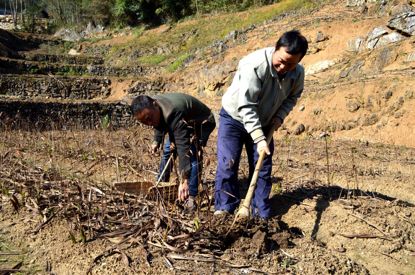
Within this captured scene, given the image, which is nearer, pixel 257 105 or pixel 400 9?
pixel 257 105

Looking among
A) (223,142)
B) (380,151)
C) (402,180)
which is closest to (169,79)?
(380,151)

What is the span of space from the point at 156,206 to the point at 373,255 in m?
1.48

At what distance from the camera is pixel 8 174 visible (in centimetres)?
394

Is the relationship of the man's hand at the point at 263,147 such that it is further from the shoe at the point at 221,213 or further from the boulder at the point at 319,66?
the boulder at the point at 319,66

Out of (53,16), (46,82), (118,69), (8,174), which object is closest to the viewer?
(8,174)

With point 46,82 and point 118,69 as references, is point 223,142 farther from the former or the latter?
point 118,69

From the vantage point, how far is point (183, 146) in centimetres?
308

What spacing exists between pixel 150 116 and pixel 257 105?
794 mm

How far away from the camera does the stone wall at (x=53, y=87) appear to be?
13.9 metres

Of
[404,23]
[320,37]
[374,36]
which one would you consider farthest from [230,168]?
[320,37]

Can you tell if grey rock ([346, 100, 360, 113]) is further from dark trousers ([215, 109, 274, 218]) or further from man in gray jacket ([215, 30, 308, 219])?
dark trousers ([215, 109, 274, 218])

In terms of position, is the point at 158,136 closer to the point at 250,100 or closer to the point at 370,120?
the point at 250,100

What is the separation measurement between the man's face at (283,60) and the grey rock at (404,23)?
877 centimetres

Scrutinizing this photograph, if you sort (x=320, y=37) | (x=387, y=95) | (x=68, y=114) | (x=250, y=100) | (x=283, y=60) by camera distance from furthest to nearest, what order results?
(x=320, y=37)
(x=68, y=114)
(x=387, y=95)
(x=250, y=100)
(x=283, y=60)
